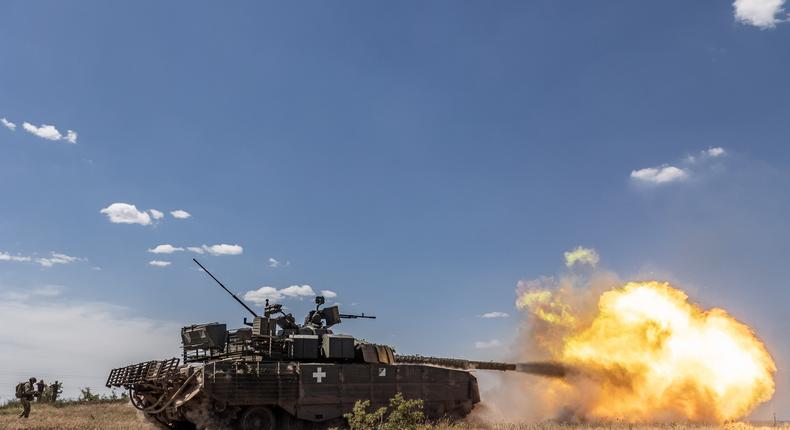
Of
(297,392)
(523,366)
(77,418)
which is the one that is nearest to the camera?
(297,392)

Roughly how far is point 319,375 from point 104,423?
8.56 metres

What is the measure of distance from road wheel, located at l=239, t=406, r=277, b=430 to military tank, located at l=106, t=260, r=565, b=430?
0.03 metres

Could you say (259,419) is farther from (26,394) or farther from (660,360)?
(660,360)

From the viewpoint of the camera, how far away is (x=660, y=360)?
28.0 m

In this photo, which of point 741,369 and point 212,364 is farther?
point 741,369

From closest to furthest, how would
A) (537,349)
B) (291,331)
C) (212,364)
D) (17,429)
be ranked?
(212,364) < (17,429) < (291,331) < (537,349)

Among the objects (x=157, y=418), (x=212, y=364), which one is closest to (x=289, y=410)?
(x=212, y=364)

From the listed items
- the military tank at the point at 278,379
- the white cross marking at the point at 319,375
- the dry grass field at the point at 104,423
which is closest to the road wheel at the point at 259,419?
the military tank at the point at 278,379

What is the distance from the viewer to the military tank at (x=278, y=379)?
1932cm

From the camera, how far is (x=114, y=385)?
21625 millimetres

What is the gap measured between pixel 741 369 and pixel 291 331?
65.3ft

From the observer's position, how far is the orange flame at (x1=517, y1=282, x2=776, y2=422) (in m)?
27.0

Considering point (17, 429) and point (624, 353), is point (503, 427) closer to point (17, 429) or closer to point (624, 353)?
point (624, 353)

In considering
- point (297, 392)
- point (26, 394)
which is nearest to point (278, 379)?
point (297, 392)
